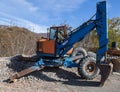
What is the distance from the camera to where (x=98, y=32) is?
13.7 m

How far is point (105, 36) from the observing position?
13.3 meters

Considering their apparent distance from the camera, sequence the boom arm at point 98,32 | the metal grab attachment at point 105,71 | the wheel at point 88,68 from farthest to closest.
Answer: the wheel at point 88,68 → the boom arm at point 98,32 → the metal grab attachment at point 105,71

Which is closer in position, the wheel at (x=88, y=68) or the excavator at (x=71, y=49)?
the excavator at (x=71, y=49)

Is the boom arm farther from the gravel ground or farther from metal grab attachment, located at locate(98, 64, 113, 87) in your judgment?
the gravel ground

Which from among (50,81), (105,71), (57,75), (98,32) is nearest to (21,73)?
(50,81)

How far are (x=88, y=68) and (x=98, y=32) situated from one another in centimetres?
175

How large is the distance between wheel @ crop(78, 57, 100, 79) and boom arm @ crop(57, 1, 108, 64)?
792mm

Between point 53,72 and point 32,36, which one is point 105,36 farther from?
point 32,36

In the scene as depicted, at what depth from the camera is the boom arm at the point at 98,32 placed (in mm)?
13305

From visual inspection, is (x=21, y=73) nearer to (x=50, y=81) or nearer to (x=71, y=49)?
(x=50, y=81)

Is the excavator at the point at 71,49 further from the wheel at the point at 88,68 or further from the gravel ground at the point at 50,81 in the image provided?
the gravel ground at the point at 50,81

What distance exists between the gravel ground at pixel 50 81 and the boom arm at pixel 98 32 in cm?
106

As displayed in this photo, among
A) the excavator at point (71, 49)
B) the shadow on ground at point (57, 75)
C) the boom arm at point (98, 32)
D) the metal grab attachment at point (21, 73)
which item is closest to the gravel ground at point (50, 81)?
the shadow on ground at point (57, 75)

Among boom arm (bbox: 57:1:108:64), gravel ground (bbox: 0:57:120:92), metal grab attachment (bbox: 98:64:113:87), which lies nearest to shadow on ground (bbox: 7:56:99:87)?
gravel ground (bbox: 0:57:120:92)
